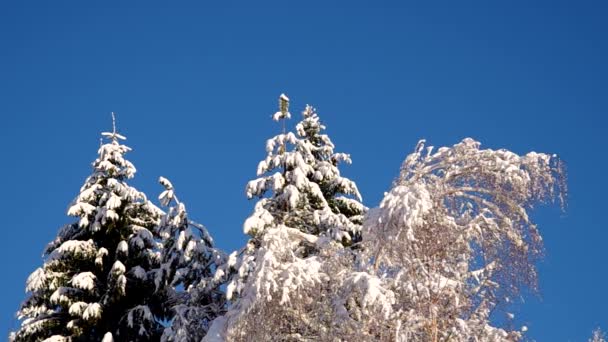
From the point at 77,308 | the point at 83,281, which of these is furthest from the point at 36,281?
the point at 77,308

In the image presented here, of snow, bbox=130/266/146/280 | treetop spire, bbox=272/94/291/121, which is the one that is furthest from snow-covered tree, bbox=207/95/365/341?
snow, bbox=130/266/146/280

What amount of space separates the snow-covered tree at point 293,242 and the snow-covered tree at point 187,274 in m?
1.72

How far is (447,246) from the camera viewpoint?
14320 mm

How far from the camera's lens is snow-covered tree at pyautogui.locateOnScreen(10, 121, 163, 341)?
894 inches

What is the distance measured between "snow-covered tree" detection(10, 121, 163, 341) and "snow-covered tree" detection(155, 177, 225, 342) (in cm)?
69

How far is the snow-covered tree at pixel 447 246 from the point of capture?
13797 mm

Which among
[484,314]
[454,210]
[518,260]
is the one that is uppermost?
[454,210]

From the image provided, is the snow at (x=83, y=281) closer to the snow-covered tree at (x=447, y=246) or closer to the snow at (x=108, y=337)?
A: the snow at (x=108, y=337)

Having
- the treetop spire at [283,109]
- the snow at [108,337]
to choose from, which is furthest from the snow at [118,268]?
the treetop spire at [283,109]

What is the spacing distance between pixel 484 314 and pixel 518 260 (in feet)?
3.72

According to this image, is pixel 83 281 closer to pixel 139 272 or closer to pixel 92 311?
pixel 92 311

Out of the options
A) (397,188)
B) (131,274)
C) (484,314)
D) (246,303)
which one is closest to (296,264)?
(246,303)

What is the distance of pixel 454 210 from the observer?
49.0 ft

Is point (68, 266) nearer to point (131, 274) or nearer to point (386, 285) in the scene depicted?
point (131, 274)
